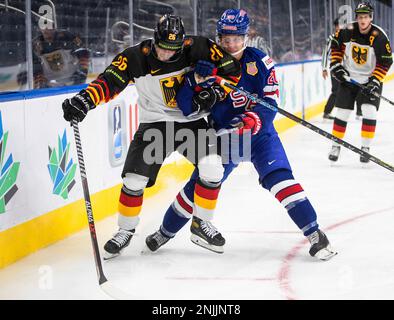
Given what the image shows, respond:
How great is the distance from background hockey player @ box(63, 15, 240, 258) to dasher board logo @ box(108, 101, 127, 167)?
110 centimetres

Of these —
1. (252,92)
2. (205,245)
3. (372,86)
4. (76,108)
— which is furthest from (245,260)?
(372,86)

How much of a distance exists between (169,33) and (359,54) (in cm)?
350

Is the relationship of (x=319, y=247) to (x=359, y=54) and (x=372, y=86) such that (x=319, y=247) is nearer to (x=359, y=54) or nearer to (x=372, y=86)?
(x=372, y=86)

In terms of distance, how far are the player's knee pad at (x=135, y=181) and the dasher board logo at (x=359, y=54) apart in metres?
3.49

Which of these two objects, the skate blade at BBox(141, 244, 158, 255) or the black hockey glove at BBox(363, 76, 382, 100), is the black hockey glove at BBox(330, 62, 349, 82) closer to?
the black hockey glove at BBox(363, 76, 382, 100)

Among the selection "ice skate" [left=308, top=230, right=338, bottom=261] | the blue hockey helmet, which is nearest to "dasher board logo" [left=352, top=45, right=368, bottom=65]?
the blue hockey helmet

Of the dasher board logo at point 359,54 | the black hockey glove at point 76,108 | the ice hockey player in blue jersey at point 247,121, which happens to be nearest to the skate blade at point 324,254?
the ice hockey player in blue jersey at point 247,121

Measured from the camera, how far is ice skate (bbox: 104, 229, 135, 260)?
3670mm

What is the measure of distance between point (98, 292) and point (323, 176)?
317 cm

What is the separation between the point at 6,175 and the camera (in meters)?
3.57

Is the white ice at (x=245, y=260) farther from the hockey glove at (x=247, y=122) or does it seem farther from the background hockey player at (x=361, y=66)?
the background hockey player at (x=361, y=66)

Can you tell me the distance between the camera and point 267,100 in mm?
3660
